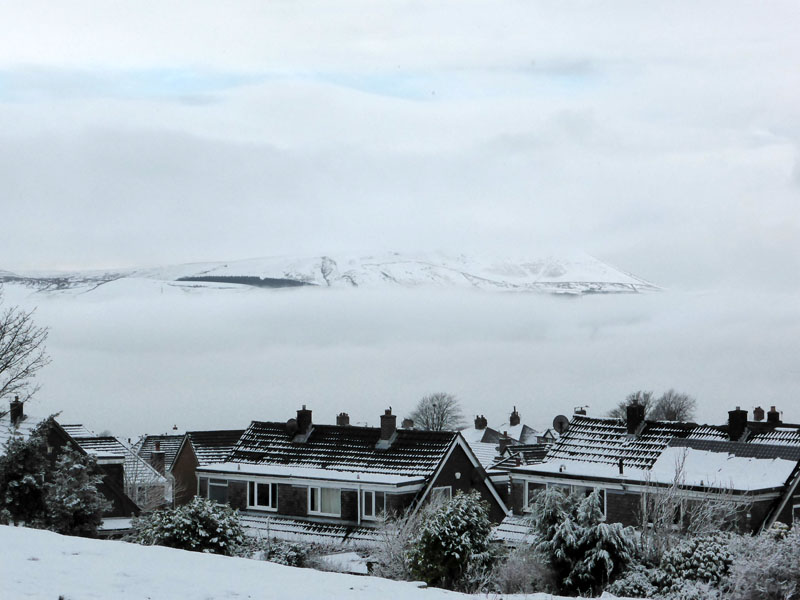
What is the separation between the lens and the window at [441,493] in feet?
124

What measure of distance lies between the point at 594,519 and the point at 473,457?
608 inches

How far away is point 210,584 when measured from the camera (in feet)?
47.5

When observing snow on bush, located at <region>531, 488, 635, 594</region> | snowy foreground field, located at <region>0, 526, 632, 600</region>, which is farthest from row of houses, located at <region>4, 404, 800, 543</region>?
snowy foreground field, located at <region>0, 526, 632, 600</region>

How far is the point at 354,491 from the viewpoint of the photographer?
39969 mm

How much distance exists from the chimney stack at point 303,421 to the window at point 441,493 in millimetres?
7423

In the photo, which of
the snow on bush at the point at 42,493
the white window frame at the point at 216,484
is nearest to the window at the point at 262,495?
the white window frame at the point at 216,484

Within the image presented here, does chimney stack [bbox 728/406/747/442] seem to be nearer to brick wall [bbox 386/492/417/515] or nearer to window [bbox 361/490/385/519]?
brick wall [bbox 386/492/417/515]

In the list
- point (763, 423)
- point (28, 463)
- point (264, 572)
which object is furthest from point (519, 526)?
point (264, 572)

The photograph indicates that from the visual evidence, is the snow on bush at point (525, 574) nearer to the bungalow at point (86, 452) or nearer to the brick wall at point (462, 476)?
the brick wall at point (462, 476)

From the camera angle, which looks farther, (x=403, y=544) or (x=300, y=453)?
(x=300, y=453)

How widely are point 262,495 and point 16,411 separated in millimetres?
10807

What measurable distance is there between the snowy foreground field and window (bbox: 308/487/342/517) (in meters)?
23.9

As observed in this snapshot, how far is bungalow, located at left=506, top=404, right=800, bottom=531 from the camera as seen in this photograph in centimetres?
3341

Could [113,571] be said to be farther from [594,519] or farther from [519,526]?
[519,526]
